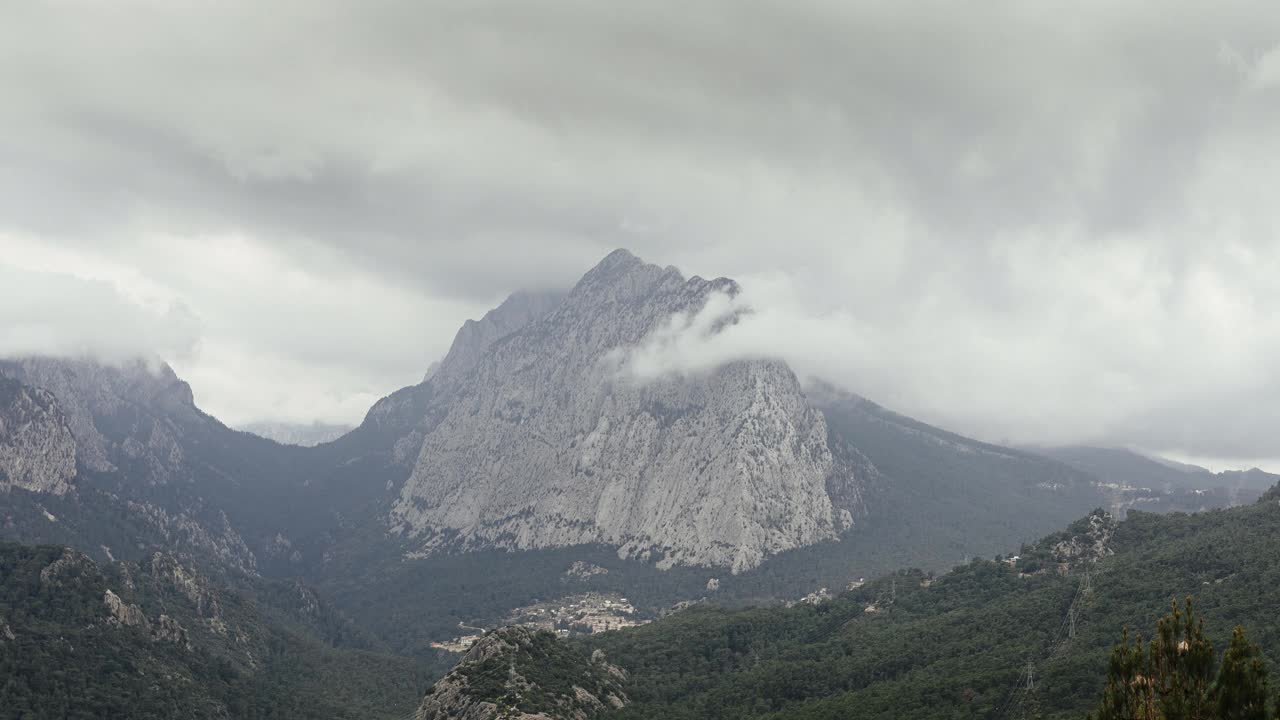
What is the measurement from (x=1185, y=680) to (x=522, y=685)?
13248 centimetres

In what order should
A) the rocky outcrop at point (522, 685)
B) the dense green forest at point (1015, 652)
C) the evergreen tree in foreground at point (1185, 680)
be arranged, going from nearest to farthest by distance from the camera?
the evergreen tree in foreground at point (1185, 680) < the dense green forest at point (1015, 652) < the rocky outcrop at point (522, 685)

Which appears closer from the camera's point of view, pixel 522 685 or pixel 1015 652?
pixel 1015 652

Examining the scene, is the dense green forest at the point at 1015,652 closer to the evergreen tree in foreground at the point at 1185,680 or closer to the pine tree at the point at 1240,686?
the evergreen tree in foreground at the point at 1185,680

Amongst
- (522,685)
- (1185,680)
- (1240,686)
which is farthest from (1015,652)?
(1240,686)

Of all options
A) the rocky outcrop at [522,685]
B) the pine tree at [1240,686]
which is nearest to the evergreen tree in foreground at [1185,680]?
the pine tree at [1240,686]

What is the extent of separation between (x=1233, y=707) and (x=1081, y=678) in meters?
89.8

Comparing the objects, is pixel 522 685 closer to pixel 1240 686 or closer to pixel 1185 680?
pixel 1185 680

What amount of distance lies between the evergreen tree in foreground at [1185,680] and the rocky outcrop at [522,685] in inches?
4377

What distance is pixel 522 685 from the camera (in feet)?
551

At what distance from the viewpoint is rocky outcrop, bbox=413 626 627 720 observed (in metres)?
159

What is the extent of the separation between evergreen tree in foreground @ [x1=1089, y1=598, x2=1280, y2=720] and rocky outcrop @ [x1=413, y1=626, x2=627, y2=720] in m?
111

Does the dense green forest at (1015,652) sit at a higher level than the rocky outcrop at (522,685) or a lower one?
higher

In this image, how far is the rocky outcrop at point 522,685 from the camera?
158625 mm

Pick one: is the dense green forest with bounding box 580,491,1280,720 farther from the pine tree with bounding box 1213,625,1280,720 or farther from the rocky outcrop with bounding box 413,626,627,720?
the pine tree with bounding box 1213,625,1280,720
